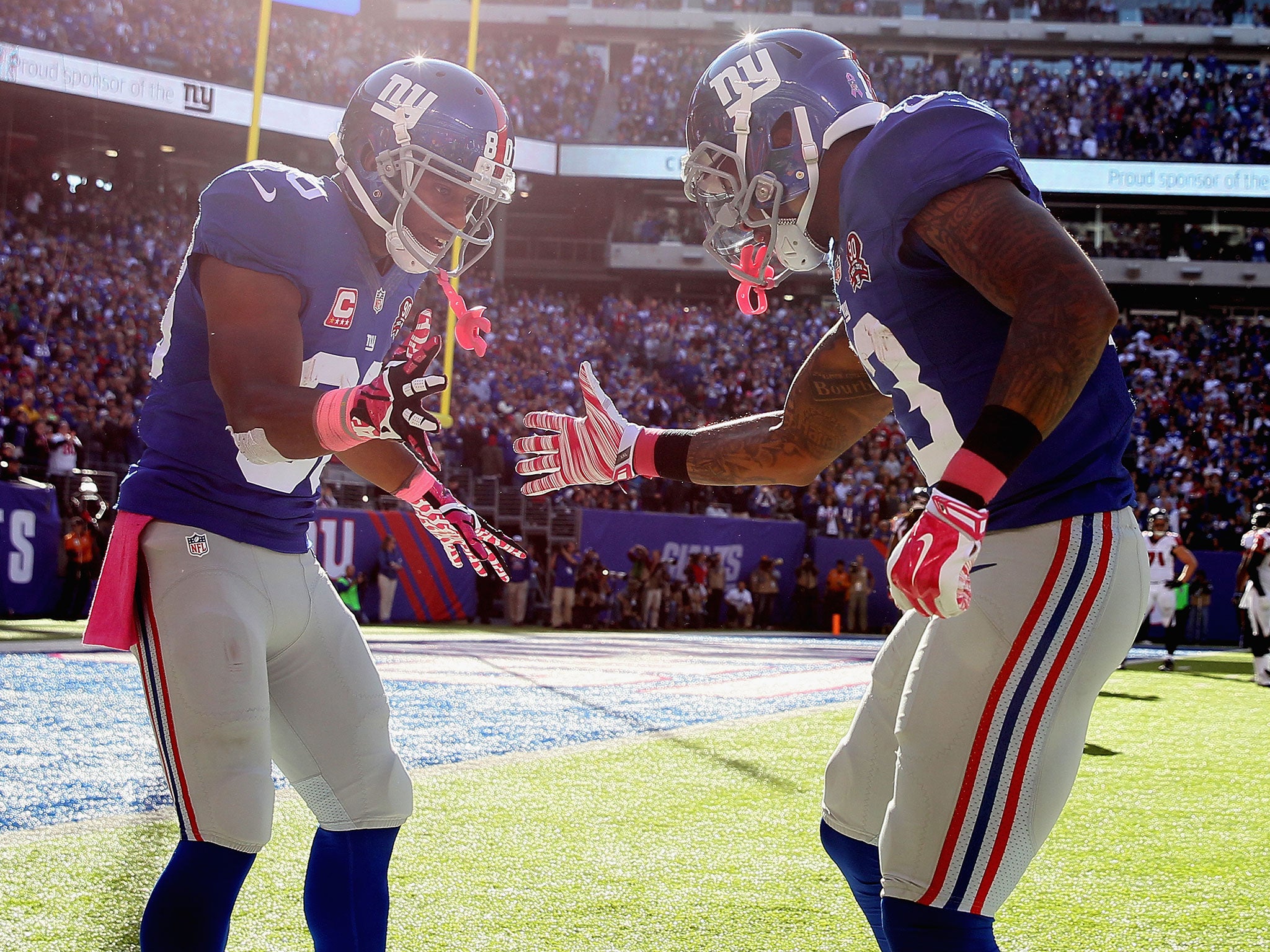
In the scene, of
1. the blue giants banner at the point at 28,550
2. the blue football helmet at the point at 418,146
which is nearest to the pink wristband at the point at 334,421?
the blue football helmet at the point at 418,146

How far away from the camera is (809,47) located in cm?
258

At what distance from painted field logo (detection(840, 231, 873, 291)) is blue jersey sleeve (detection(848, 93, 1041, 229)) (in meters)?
0.11

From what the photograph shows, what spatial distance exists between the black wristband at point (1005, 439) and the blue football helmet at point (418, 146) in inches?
58.0

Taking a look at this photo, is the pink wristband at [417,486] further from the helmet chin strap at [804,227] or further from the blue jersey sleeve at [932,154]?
the blue jersey sleeve at [932,154]

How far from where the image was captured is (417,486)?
303cm

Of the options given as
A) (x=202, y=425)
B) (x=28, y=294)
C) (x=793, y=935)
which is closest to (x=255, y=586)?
(x=202, y=425)

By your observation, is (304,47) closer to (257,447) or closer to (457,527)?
(457,527)

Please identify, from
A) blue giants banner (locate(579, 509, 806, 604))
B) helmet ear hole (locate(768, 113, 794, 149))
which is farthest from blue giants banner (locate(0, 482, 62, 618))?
helmet ear hole (locate(768, 113, 794, 149))

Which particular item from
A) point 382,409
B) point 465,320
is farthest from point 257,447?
point 465,320

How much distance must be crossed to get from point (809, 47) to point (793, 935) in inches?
95.1

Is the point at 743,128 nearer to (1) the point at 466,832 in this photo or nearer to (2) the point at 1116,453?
(2) the point at 1116,453

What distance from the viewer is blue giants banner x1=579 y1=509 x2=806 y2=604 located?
63.9 feet

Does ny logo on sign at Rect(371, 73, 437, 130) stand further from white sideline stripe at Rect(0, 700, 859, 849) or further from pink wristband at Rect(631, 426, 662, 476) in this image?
white sideline stripe at Rect(0, 700, 859, 849)

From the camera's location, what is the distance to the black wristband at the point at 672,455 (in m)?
2.95
